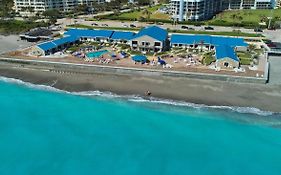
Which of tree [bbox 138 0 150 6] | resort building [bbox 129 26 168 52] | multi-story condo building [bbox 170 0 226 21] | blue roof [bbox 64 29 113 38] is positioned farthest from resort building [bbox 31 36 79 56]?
tree [bbox 138 0 150 6]

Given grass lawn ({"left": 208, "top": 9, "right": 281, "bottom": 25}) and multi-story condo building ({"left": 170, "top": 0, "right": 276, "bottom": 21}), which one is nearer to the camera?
multi-story condo building ({"left": 170, "top": 0, "right": 276, "bottom": 21})

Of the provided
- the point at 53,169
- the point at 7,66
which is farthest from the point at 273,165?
the point at 7,66

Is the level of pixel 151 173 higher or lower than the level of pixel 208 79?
lower

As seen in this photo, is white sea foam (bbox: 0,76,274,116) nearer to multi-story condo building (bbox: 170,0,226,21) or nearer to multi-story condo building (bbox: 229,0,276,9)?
multi-story condo building (bbox: 170,0,226,21)

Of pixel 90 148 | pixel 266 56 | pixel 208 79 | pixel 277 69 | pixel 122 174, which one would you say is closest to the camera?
pixel 122 174

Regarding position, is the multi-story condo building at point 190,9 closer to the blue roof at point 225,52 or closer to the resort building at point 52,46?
the blue roof at point 225,52

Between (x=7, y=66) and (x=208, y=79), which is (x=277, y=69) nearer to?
(x=208, y=79)

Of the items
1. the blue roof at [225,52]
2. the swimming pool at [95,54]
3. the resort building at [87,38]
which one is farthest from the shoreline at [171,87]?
the resort building at [87,38]
